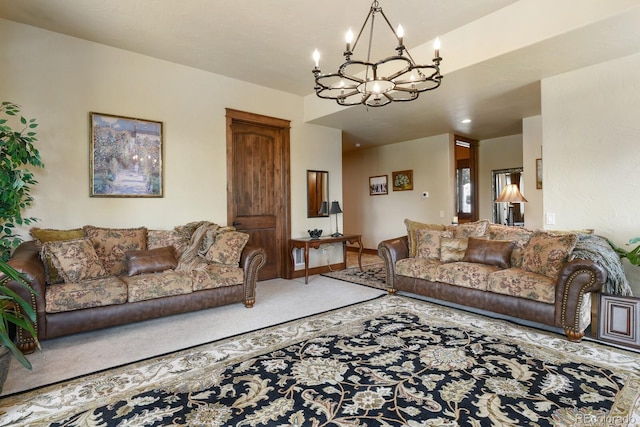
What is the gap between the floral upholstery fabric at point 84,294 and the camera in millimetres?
2787

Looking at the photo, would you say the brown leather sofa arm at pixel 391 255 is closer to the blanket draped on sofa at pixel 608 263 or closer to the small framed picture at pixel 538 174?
the blanket draped on sofa at pixel 608 263

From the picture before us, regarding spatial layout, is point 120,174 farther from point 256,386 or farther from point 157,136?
point 256,386

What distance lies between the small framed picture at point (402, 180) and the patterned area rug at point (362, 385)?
4732mm

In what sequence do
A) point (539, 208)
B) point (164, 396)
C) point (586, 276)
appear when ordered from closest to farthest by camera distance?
point (164, 396)
point (586, 276)
point (539, 208)

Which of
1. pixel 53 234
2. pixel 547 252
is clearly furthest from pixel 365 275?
pixel 53 234

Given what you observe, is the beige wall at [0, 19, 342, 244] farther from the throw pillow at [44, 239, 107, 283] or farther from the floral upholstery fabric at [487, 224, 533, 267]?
the floral upholstery fabric at [487, 224, 533, 267]

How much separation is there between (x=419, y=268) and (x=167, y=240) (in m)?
3.03

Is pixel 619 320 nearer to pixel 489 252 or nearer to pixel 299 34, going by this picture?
pixel 489 252

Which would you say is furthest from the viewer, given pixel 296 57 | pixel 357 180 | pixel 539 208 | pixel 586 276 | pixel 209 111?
pixel 357 180

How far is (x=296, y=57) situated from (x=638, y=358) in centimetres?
429

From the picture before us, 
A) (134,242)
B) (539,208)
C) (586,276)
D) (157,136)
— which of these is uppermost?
(157,136)

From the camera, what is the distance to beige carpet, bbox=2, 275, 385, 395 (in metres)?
2.38

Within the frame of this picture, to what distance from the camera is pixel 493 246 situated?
12.5ft

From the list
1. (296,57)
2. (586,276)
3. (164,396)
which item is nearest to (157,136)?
(296,57)
